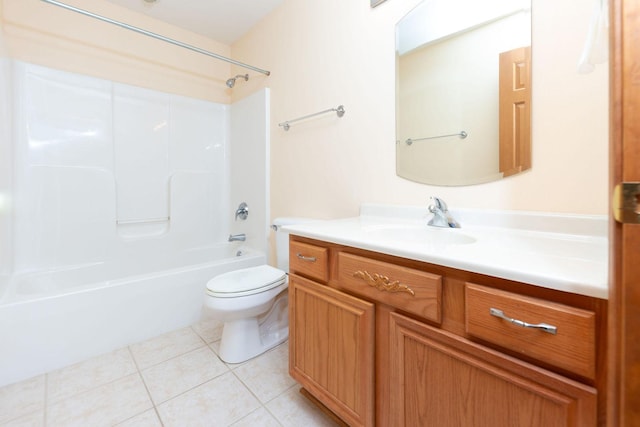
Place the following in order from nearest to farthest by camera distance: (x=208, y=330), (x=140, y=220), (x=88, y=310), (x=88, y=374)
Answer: (x=88, y=374) < (x=88, y=310) < (x=208, y=330) < (x=140, y=220)

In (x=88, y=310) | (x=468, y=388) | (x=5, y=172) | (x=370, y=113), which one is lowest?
(x=88, y=310)

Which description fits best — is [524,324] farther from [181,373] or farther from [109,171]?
[109,171]

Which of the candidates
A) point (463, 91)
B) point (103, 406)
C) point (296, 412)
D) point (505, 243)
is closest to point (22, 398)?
point (103, 406)

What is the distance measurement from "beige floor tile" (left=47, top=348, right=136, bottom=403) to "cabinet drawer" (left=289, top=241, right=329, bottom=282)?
3.68 ft

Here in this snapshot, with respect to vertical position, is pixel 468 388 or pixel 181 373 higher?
pixel 468 388

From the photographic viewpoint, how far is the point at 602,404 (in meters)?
0.51

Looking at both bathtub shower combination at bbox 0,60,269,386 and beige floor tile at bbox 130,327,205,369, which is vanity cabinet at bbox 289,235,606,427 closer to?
beige floor tile at bbox 130,327,205,369

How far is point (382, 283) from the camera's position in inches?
34.2

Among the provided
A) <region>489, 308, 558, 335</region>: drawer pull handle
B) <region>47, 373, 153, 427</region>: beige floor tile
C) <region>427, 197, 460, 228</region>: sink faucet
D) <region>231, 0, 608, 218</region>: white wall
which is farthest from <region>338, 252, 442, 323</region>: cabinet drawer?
<region>47, 373, 153, 427</region>: beige floor tile

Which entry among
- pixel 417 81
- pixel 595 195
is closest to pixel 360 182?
pixel 417 81

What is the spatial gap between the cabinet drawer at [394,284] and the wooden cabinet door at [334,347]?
0.19ft

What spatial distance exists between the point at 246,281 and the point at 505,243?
130cm

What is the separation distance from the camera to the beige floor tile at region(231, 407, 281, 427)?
45.0 inches

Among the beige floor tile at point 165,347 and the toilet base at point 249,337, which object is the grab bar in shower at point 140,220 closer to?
the beige floor tile at point 165,347
